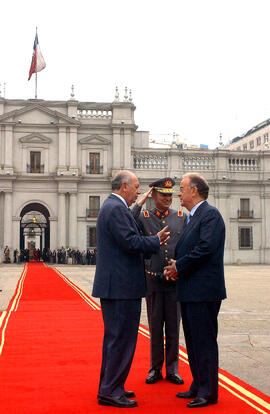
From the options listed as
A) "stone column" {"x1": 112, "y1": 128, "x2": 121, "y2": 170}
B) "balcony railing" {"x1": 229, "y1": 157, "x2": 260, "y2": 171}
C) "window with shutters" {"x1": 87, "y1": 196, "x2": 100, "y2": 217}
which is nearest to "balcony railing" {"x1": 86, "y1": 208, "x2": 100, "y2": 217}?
"window with shutters" {"x1": 87, "y1": 196, "x2": 100, "y2": 217}

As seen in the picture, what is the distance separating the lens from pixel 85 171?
→ 39.2 metres

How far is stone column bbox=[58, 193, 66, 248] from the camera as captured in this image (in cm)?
3766

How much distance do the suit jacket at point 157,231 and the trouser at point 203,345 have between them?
93cm

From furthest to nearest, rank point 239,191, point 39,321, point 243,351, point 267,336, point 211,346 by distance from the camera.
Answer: point 239,191
point 39,321
point 267,336
point 243,351
point 211,346

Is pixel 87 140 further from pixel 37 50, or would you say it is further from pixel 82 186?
pixel 37 50

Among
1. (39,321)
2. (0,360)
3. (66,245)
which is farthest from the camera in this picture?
(66,245)

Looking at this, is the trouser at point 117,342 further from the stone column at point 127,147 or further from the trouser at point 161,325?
the stone column at point 127,147

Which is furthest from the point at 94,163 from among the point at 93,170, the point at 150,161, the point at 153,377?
the point at 153,377

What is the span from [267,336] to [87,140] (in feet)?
106

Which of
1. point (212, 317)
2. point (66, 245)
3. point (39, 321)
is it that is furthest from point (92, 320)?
point (66, 245)

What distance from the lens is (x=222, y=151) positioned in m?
40.2

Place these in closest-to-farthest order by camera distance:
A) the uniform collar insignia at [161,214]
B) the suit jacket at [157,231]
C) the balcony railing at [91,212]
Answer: the suit jacket at [157,231] < the uniform collar insignia at [161,214] < the balcony railing at [91,212]

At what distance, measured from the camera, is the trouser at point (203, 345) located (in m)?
4.62

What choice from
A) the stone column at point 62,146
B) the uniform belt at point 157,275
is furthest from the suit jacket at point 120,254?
the stone column at point 62,146
